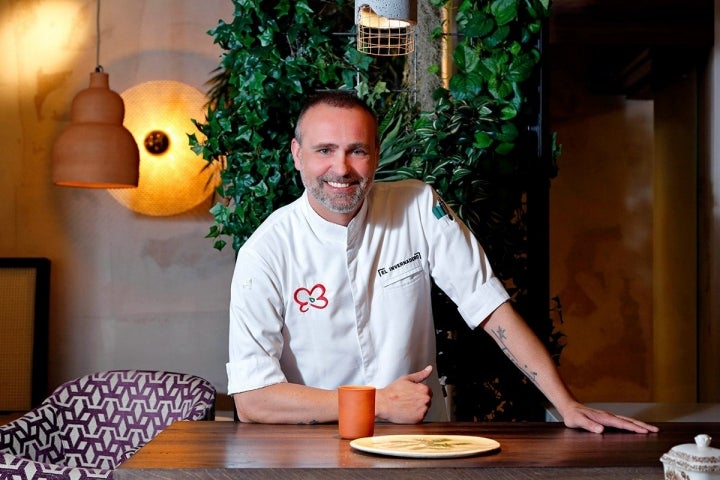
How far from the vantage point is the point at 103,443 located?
260 centimetres

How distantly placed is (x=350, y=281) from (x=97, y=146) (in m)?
2.00

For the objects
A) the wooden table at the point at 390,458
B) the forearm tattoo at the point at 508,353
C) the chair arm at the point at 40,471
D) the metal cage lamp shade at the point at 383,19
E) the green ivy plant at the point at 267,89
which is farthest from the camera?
the green ivy plant at the point at 267,89

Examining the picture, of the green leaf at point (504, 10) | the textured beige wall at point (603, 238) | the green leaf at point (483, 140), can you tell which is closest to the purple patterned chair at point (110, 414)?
the green leaf at point (483, 140)

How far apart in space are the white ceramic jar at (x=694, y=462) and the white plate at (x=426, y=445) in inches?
20.3

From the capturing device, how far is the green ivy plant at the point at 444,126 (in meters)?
2.96

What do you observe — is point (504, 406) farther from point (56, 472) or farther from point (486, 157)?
point (56, 472)

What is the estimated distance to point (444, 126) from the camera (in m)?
2.97

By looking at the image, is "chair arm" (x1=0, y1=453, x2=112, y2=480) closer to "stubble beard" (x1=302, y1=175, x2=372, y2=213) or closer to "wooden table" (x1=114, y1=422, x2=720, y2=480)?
"wooden table" (x1=114, y1=422, x2=720, y2=480)

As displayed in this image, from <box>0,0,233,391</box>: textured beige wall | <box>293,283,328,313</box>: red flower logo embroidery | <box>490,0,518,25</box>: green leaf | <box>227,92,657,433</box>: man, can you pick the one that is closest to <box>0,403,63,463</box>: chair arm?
<box>227,92,657,433</box>: man

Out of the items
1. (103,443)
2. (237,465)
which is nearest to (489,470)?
(237,465)

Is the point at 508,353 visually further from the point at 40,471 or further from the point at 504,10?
the point at 504,10

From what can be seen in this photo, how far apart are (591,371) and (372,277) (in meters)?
5.25

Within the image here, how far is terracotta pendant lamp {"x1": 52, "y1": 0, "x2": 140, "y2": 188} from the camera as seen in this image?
3.89 m

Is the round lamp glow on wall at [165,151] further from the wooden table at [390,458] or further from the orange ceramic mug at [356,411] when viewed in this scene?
the orange ceramic mug at [356,411]
